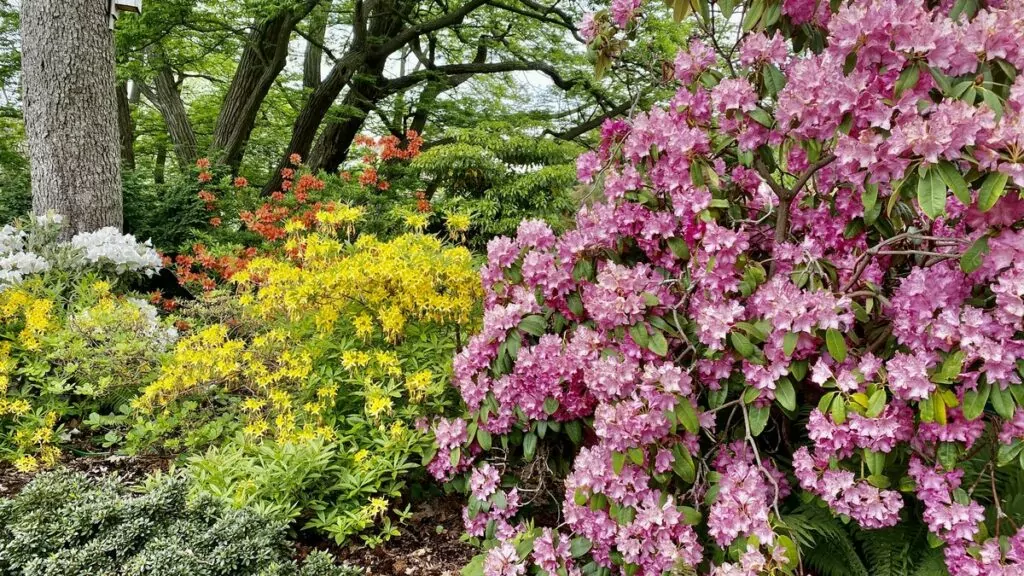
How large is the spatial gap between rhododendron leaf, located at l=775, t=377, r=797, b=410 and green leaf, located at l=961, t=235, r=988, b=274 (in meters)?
0.41

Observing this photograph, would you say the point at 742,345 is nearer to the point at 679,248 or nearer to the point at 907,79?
the point at 679,248

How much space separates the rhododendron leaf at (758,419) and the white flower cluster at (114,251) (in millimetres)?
3652

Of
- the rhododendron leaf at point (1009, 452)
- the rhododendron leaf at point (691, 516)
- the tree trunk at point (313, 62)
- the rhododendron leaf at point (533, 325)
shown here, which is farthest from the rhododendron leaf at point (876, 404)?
the tree trunk at point (313, 62)

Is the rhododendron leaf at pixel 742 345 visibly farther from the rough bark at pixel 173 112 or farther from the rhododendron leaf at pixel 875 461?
the rough bark at pixel 173 112

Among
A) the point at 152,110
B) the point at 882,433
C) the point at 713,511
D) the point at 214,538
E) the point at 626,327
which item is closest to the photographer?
the point at 882,433

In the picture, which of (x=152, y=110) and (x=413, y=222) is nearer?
(x=413, y=222)

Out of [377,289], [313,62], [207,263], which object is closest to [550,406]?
[377,289]

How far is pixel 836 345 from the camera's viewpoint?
127 cm

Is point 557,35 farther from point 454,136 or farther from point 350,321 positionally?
point 350,321

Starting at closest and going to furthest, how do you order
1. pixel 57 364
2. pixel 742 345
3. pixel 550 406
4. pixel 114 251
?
pixel 742 345, pixel 550 406, pixel 57 364, pixel 114 251

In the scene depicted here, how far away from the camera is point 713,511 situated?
1387 mm

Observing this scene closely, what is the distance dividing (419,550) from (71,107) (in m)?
3.71

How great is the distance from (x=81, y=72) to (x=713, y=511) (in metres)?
4.46

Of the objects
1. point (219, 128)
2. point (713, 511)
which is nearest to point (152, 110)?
point (219, 128)
